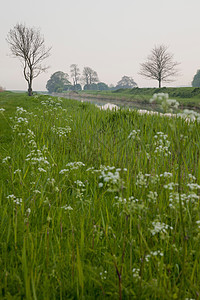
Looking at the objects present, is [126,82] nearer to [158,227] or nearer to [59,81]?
[59,81]

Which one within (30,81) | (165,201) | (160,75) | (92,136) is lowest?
(165,201)

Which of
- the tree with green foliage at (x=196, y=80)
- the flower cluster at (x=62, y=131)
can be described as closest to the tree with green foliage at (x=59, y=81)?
the tree with green foliage at (x=196, y=80)

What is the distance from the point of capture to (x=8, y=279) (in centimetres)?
207

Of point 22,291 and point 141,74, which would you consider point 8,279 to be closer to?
point 22,291

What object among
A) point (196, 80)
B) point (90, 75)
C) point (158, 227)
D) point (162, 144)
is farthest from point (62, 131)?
point (90, 75)

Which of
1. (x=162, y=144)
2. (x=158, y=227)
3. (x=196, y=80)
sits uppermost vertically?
(x=196, y=80)

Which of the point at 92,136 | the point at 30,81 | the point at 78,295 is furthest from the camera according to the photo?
the point at 30,81

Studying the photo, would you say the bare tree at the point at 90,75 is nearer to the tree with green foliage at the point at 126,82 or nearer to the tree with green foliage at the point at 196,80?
the tree with green foliage at the point at 126,82

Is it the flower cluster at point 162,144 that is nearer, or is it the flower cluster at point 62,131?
the flower cluster at point 162,144

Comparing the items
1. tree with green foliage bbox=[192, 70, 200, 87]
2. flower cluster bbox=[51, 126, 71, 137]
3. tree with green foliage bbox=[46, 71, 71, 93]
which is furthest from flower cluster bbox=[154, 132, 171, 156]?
tree with green foliage bbox=[46, 71, 71, 93]

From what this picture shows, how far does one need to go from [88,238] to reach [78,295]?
74 centimetres

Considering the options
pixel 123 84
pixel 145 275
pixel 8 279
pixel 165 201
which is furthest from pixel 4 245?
pixel 123 84

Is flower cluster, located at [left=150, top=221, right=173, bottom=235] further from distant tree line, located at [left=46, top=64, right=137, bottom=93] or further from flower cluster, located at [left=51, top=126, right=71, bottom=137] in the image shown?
distant tree line, located at [left=46, top=64, right=137, bottom=93]

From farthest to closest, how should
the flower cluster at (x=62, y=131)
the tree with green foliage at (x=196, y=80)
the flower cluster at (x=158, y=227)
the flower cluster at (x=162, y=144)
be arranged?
the tree with green foliage at (x=196, y=80) < the flower cluster at (x=62, y=131) < the flower cluster at (x=162, y=144) < the flower cluster at (x=158, y=227)
